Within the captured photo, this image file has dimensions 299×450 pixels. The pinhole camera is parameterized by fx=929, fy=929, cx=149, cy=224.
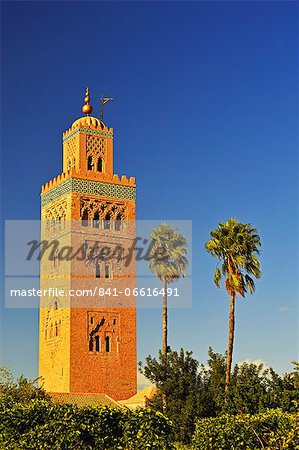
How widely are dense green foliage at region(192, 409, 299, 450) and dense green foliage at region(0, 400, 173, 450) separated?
1.98 m

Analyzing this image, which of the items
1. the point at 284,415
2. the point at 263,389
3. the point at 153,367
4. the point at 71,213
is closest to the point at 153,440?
the point at 284,415

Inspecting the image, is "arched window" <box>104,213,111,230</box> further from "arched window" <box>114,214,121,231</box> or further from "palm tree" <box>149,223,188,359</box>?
"palm tree" <box>149,223,188,359</box>

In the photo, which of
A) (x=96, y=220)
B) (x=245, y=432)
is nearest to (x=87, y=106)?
(x=96, y=220)

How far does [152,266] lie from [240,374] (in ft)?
34.2

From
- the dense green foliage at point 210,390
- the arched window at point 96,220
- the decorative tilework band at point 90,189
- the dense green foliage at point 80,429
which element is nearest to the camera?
the dense green foliage at point 80,429

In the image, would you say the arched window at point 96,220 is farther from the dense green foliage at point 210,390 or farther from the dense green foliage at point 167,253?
the dense green foliage at point 210,390

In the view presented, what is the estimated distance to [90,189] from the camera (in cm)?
4850

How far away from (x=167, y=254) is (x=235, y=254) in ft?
26.2

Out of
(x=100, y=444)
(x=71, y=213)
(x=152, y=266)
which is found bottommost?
(x=100, y=444)

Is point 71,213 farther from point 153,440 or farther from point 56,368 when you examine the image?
point 153,440

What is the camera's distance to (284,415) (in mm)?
27297

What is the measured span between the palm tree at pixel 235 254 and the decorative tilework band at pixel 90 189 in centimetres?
1194

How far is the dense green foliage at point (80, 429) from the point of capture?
24.3 meters

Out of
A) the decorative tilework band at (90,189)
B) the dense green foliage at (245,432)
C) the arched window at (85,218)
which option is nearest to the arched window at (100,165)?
the decorative tilework band at (90,189)
